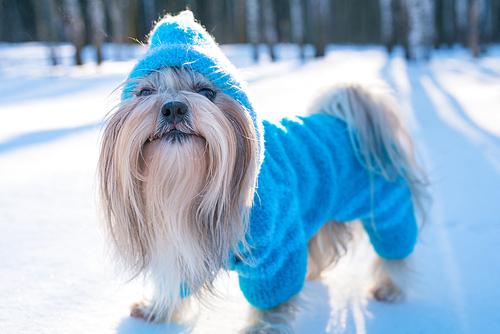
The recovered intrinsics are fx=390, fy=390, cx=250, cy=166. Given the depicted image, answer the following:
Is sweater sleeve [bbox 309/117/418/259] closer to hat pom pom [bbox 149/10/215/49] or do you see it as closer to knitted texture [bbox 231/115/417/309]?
knitted texture [bbox 231/115/417/309]

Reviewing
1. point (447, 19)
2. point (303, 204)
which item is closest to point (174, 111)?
point (303, 204)

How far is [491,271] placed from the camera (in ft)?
6.41

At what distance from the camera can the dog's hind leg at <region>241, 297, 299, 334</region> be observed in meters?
1.50

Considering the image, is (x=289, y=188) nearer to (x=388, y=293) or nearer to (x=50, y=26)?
(x=388, y=293)

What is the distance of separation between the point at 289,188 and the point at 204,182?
Result: 349mm

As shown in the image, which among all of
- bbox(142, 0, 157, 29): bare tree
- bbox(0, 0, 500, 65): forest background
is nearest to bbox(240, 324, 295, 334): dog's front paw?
bbox(0, 0, 500, 65): forest background

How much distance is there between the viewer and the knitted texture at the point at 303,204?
140 centimetres

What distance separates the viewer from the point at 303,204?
63.5 inches

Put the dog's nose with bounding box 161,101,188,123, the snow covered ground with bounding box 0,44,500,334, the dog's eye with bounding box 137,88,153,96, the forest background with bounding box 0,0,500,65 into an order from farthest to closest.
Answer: the forest background with bounding box 0,0,500,65 → the snow covered ground with bounding box 0,44,500,334 → the dog's eye with bounding box 137,88,153,96 → the dog's nose with bounding box 161,101,188,123

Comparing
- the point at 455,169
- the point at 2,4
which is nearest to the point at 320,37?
the point at 455,169

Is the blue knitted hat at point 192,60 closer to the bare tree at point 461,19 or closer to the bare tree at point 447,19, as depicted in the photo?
the bare tree at point 447,19

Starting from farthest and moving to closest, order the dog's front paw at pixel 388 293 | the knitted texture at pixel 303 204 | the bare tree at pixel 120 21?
the bare tree at pixel 120 21, the dog's front paw at pixel 388 293, the knitted texture at pixel 303 204

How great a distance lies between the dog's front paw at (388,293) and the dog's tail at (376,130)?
Answer: 1.34 feet

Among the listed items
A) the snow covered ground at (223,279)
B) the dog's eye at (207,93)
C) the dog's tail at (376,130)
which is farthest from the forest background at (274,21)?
the dog's eye at (207,93)
